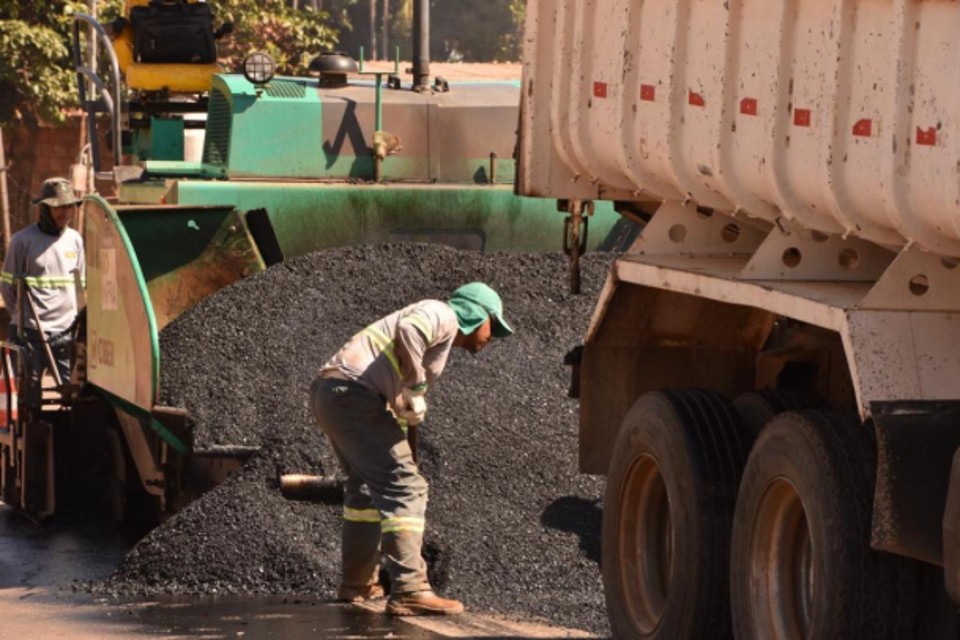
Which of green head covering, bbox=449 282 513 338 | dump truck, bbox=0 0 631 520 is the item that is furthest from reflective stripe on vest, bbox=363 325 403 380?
dump truck, bbox=0 0 631 520

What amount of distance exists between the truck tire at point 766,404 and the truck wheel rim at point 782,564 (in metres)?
0.46

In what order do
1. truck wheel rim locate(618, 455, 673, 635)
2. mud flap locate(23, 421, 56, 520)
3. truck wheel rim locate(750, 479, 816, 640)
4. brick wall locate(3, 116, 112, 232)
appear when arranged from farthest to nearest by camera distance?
brick wall locate(3, 116, 112, 232) < mud flap locate(23, 421, 56, 520) < truck wheel rim locate(618, 455, 673, 635) < truck wheel rim locate(750, 479, 816, 640)

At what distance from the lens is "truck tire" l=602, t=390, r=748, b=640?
6242 millimetres

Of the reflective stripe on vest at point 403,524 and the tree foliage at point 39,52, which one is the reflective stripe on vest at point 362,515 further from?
the tree foliage at point 39,52

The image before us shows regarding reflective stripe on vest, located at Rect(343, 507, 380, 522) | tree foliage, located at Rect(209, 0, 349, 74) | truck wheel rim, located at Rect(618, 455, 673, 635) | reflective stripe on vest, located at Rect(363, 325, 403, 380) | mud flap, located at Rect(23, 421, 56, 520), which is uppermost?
tree foliage, located at Rect(209, 0, 349, 74)

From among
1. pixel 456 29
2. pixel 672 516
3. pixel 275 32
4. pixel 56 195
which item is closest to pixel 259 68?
pixel 56 195

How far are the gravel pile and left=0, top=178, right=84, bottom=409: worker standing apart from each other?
3.77 ft

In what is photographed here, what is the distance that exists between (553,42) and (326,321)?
3.36 metres

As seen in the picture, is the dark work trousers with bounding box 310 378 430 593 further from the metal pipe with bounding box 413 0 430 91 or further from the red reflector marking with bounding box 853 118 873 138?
the metal pipe with bounding box 413 0 430 91

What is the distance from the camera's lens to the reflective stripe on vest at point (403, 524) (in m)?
7.73

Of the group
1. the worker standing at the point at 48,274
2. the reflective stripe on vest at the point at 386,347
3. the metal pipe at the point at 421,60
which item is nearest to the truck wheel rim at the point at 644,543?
the reflective stripe on vest at the point at 386,347

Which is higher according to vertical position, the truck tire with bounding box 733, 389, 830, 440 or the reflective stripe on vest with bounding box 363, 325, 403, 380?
the truck tire with bounding box 733, 389, 830, 440

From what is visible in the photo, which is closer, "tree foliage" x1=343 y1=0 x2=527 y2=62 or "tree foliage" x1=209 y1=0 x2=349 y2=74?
"tree foliage" x1=209 y1=0 x2=349 y2=74

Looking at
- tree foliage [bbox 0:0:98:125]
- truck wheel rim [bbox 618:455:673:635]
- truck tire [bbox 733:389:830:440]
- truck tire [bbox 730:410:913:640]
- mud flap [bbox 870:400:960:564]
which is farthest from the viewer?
tree foliage [bbox 0:0:98:125]
